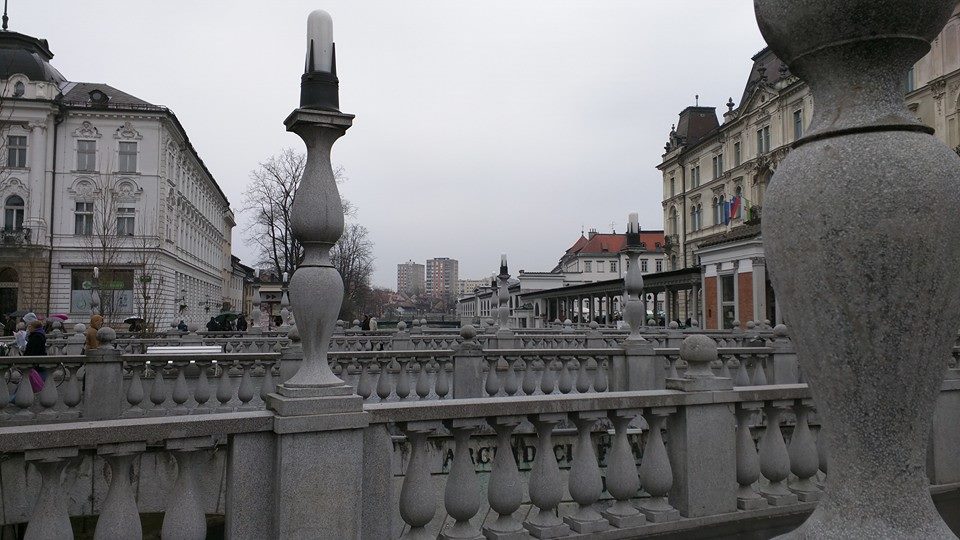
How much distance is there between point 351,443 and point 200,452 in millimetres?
797

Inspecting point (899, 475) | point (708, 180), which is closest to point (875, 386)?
point (899, 475)

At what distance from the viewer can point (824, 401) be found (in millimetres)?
2148

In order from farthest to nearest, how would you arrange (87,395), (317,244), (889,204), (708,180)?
(708,180) → (87,395) → (317,244) → (889,204)

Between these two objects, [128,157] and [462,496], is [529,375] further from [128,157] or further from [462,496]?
[128,157]

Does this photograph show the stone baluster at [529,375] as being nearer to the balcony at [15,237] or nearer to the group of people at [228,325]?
the group of people at [228,325]

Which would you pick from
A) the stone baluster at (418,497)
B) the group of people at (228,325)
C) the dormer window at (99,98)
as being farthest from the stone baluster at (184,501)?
the dormer window at (99,98)

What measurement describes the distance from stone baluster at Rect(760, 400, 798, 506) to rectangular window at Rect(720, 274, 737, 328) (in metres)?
31.5

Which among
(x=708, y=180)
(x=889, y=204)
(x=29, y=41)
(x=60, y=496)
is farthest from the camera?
(x=708, y=180)

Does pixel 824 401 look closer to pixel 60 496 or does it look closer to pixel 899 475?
pixel 899 475

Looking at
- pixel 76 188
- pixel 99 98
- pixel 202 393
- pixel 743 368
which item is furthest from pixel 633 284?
pixel 99 98

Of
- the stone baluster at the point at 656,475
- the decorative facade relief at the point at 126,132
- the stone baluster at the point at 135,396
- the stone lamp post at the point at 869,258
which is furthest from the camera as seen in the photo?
the decorative facade relief at the point at 126,132

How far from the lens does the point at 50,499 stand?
9.09 ft

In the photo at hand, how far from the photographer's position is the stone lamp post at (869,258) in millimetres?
1913

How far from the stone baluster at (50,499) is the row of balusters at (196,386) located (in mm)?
7237
